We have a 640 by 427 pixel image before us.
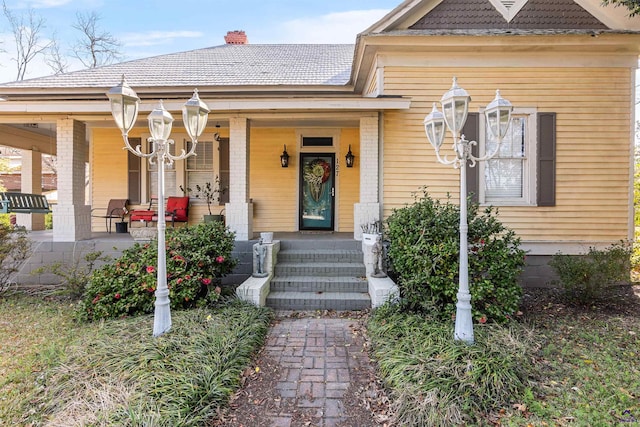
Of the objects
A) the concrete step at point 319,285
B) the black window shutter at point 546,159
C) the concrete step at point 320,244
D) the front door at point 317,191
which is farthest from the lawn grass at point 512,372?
the front door at point 317,191

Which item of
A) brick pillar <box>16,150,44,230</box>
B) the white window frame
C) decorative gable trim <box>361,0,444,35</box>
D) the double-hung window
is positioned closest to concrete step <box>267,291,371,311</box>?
the white window frame

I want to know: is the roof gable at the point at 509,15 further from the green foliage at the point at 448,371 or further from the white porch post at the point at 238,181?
the green foliage at the point at 448,371

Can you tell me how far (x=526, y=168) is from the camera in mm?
6129

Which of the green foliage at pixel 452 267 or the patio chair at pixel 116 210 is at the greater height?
the patio chair at pixel 116 210

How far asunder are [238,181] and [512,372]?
4.95 metres

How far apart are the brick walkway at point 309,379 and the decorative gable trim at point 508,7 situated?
20.0 ft

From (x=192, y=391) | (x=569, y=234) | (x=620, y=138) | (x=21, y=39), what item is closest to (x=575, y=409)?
(x=192, y=391)

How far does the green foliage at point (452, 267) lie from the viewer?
4.00m

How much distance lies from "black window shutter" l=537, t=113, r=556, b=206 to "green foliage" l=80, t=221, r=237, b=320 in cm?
554

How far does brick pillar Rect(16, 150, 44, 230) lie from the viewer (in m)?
9.30

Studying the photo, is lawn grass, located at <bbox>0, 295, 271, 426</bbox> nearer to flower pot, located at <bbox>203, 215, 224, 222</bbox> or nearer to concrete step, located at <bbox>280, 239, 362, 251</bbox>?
concrete step, located at <bbox>280, 239, 362, 251</bbox>

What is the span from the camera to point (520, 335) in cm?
381

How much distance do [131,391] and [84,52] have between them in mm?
22687

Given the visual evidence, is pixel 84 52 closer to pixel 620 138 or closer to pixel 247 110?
pixel 247 110
